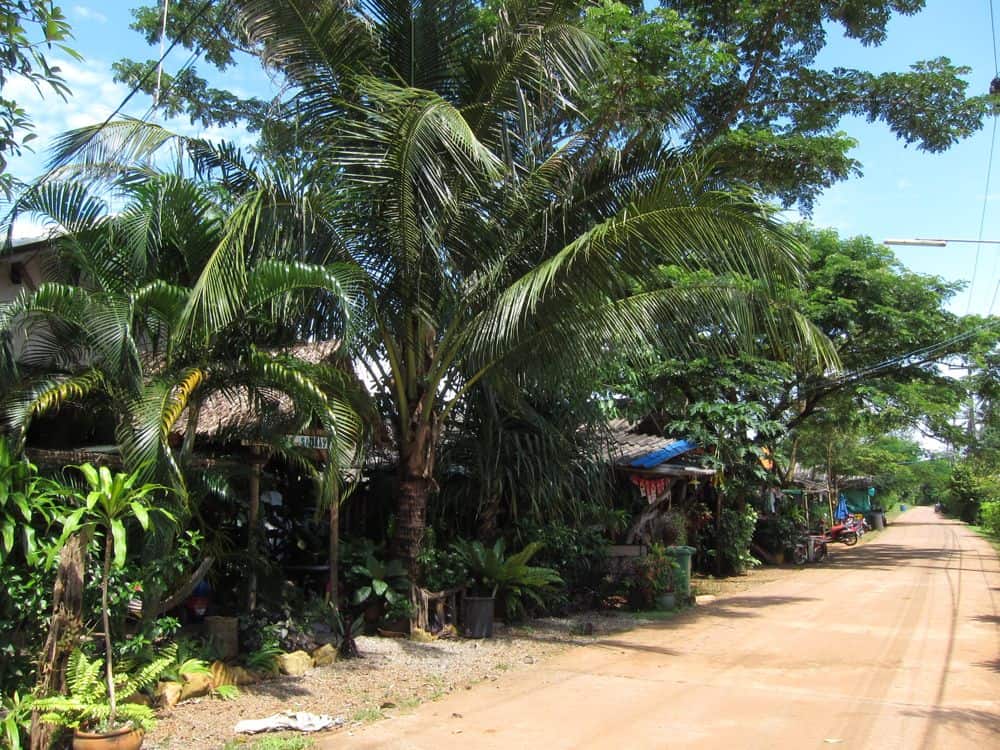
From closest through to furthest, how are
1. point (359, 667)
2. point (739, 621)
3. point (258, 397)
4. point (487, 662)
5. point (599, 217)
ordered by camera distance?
point (258, 397) → point (359, 667) → point (487, 662) → point (599, 217) → point (739, 621)

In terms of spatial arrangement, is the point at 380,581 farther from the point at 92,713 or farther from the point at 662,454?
the point at 662,454

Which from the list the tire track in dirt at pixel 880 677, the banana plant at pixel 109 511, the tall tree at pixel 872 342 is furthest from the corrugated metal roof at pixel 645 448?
the banana plant at pixel 109 511

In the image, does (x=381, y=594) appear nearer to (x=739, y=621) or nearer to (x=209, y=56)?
(x=739, y=621)

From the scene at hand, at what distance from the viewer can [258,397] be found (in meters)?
7.27

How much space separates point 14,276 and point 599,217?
23.9 feet

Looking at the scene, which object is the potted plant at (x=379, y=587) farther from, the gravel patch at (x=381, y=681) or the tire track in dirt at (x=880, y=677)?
the tire track in dirt at (x=880, y=677)

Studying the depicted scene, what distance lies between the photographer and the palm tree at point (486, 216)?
8.01 meters

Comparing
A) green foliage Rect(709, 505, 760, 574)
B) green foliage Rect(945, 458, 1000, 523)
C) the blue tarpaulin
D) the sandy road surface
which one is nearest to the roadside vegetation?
the blue tarpaulin

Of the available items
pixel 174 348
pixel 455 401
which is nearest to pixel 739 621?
pixel 455 401

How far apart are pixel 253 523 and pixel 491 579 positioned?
3.29m

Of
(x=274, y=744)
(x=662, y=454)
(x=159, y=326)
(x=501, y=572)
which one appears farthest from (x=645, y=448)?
(x=274, y=744)

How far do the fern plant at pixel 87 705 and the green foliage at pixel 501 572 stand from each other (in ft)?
17.3

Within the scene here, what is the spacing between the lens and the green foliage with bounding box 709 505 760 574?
18.3 meters

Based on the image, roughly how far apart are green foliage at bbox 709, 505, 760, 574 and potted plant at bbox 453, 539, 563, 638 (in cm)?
870
